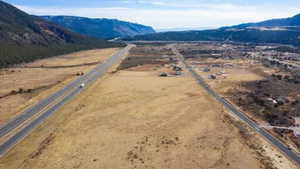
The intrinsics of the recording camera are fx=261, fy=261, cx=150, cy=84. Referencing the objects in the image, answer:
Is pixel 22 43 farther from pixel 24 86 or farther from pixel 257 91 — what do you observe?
pixel 257 91

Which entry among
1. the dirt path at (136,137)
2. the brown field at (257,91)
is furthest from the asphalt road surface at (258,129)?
the dirt path at (136,137)

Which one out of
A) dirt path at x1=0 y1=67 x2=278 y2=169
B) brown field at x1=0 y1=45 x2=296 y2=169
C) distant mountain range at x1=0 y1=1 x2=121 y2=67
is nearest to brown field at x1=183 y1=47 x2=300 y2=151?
brown field at x1=0 y1=45 x2=296 y2=169

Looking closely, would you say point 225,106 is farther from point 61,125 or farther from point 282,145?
point 61,125

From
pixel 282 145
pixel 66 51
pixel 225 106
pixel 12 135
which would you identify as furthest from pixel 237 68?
pixel 66 51

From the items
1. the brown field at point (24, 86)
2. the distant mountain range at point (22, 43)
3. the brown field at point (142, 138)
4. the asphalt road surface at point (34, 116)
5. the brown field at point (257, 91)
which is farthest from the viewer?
the distant mountain range at point (22, 43)

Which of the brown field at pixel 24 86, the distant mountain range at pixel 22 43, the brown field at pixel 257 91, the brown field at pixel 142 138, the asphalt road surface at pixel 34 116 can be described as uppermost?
the distant mountain range at pixel 22 43

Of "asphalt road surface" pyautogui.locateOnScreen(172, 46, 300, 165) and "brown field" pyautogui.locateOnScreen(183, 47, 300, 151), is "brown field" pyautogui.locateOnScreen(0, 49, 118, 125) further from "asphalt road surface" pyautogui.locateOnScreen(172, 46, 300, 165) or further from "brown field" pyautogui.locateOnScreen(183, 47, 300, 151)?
"brown field" pyautogui.locateOnScreen(183, 47, 300, 151)

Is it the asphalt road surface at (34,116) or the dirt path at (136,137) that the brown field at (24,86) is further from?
the dirt path at (136,137)

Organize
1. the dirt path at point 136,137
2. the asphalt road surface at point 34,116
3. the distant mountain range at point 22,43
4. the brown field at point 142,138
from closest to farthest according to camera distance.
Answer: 1. the brown field at point 142,138
2. the dirt path at point 136,137
3. the asphalt road surface at point 34,116
4. the distant mountain range at point 22,43
